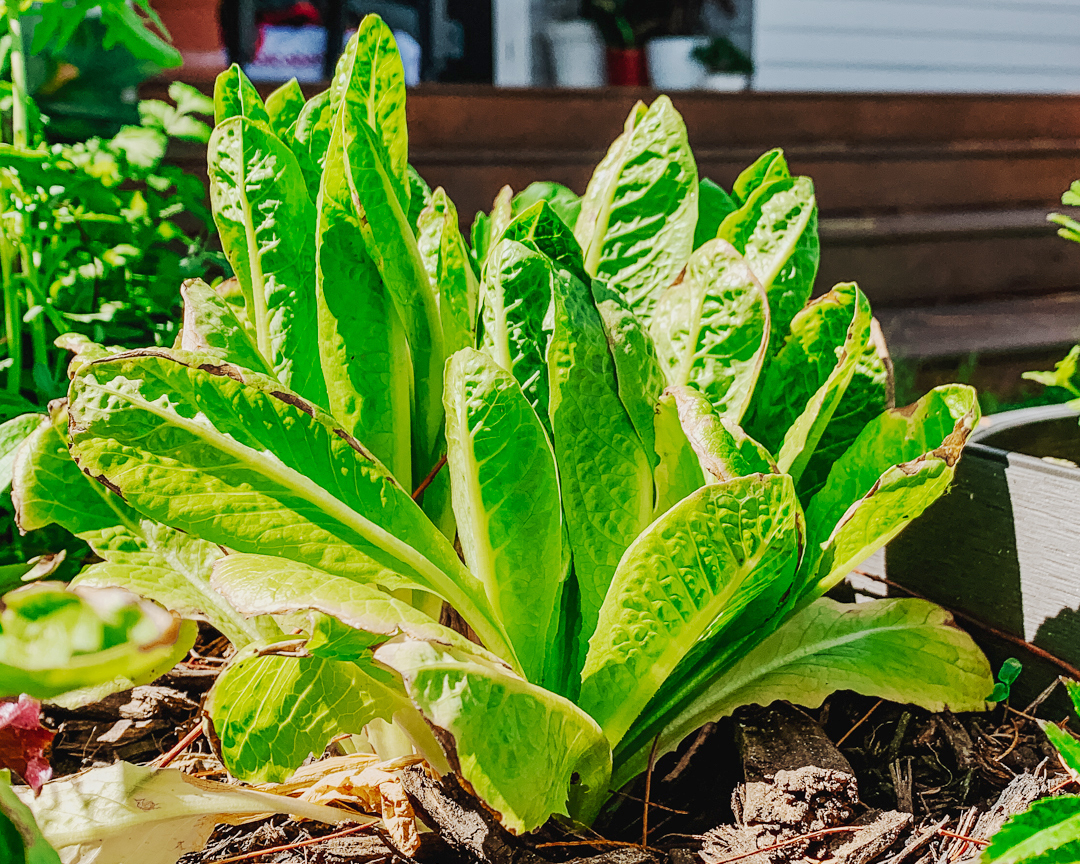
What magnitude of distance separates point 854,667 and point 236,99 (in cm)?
64

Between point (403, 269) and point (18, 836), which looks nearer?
point (18, 836)

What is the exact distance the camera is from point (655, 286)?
2.52 ft

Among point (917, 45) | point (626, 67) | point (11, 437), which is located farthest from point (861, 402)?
point (917, 45)

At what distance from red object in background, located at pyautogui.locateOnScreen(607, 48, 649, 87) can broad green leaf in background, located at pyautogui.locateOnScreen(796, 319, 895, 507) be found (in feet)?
13.7

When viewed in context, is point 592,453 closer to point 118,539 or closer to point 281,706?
point 281,706

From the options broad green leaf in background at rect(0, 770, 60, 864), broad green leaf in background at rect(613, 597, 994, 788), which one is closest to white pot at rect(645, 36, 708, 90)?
broad green leaf in background at rect(613, 597, 994, 788)

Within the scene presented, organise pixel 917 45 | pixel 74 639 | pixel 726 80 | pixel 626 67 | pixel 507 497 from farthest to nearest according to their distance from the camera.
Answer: pixel 917 45
pixel 626 67
pixel 726 80
pixel 507 497
pixel 74 639

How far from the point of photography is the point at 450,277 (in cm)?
70

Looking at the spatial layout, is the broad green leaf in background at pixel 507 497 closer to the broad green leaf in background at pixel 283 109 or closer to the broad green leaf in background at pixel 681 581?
the broad green leaf in background at pixel 681 581

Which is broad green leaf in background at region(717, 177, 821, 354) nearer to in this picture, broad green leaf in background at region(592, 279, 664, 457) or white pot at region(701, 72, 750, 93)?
broad green leaf in background at region(592, 279, 664, 457)

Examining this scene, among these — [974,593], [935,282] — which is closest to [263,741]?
[974,593]

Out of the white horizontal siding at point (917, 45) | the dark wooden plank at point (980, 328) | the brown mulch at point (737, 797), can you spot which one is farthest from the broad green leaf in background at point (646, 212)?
the white horizontal siding at point (917, 45)

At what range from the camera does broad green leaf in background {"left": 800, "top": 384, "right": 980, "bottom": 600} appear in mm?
573

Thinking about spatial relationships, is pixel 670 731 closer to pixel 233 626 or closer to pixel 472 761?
pixel 472 761
